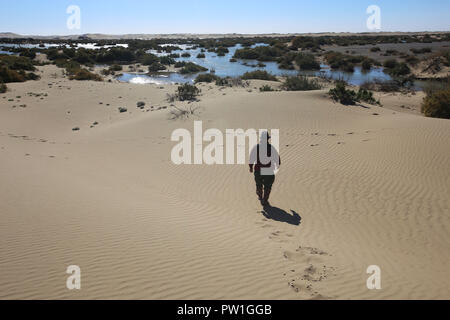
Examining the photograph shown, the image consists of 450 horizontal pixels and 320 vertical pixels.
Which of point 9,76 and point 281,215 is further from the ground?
point 9,76

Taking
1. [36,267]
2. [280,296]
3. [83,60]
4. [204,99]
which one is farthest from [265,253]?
[83,60]

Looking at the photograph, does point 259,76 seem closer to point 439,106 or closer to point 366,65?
point 366,65

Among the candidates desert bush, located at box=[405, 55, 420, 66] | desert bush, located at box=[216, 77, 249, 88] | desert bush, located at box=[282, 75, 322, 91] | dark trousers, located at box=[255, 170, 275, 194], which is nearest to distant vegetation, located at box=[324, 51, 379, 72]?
desert bush, located at box=[405, 55, 420, 66]

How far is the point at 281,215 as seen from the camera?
6.94 meters

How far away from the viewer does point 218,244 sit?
5.29 metres

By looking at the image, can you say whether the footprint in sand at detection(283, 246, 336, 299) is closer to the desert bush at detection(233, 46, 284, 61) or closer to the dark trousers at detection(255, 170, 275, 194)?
the dark trousers at detection(255, 170, 275, 194)

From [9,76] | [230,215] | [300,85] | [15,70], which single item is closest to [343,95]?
[300,85]

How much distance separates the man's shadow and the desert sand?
0.14 ft

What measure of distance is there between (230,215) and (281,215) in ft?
3.61

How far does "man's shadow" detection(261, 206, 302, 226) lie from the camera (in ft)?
21.9

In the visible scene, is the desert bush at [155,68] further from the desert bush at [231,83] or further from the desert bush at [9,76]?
the desert bush at [231,83]

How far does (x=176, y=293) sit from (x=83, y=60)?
42.1 metres

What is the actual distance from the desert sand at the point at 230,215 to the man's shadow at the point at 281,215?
1.7 inches

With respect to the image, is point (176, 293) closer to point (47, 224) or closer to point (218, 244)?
point (218, 244)
